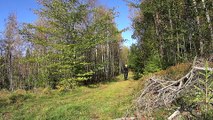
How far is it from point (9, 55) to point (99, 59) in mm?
13684

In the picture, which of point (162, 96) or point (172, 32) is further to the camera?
point (172, 32)

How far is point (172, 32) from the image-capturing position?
20203 millimetres

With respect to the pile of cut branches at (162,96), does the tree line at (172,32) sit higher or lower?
higher

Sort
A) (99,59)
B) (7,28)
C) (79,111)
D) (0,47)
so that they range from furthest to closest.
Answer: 1. (99,59)
2. (0,47)
3. (7,28)
4. (79,111)

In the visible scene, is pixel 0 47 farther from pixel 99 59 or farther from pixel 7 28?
pixel 99 59

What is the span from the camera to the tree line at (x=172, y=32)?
628 inches

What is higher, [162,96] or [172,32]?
[172,32]

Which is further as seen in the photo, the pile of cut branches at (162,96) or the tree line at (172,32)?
the tree line at (172,32)

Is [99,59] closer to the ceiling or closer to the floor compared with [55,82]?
closer to the ceiling

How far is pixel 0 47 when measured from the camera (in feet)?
115

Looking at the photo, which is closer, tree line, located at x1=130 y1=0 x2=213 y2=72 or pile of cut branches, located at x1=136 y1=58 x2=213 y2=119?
pile of cut branches, located at x1=136 y1=58 x2=213 y2=119

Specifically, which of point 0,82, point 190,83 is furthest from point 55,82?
point 0,82

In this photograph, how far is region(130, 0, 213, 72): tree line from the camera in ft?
52.3

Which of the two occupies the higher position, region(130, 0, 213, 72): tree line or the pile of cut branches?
region(130, 0, 213, 72): tree line
